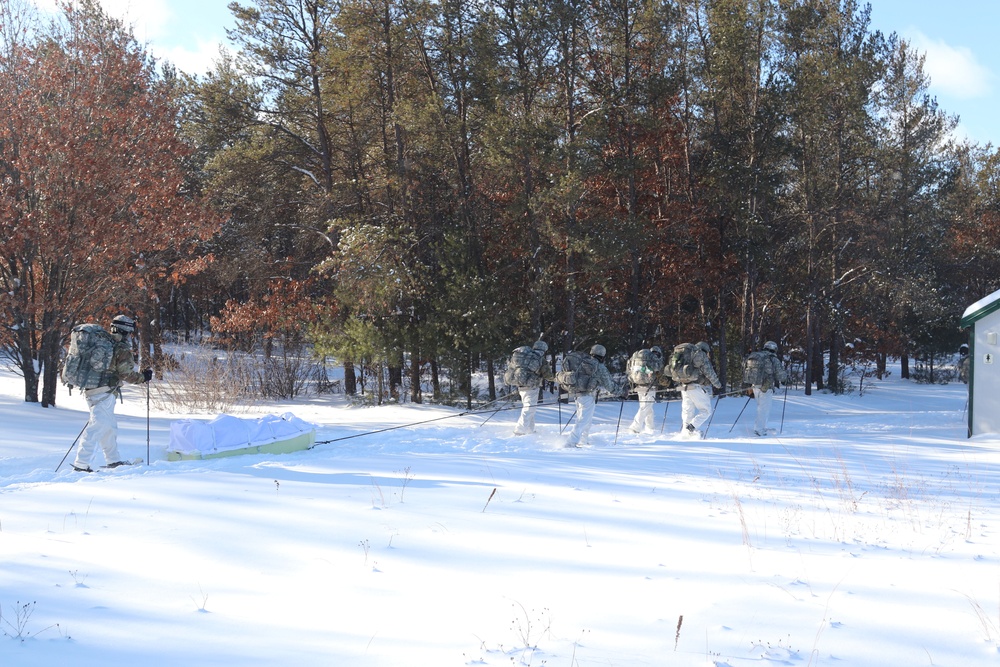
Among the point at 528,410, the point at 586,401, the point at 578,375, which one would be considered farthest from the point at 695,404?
the point at 528,410

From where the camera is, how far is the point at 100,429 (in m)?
→ 10.1

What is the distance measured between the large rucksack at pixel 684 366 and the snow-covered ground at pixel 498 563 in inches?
152

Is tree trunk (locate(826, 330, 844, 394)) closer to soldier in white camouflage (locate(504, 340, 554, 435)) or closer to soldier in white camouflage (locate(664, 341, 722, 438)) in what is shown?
soldier in white camouflage (locate(664, 341, 722, 438))

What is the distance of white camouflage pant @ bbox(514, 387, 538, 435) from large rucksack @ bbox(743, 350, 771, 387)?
13.8 ft

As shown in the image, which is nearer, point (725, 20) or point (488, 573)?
point (488, 573)

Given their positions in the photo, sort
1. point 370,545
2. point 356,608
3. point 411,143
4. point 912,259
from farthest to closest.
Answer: point 912,259 < point 411,143 < point 370,545 < point 356,608

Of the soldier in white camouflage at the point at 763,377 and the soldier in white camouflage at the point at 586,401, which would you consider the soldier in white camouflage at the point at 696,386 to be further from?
the soldier in white camouflage at the point at 586,401

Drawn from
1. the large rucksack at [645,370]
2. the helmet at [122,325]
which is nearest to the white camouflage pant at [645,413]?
the large rucksack at [645,370]

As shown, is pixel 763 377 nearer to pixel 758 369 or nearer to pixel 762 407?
pixel 758 369

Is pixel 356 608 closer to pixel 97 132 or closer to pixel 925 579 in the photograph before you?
pixel 925 579

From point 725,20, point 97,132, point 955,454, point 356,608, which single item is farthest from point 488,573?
point 725,20

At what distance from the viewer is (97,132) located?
15695 mm

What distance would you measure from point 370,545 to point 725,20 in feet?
61.3

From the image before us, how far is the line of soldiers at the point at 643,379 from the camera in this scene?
557 inches
